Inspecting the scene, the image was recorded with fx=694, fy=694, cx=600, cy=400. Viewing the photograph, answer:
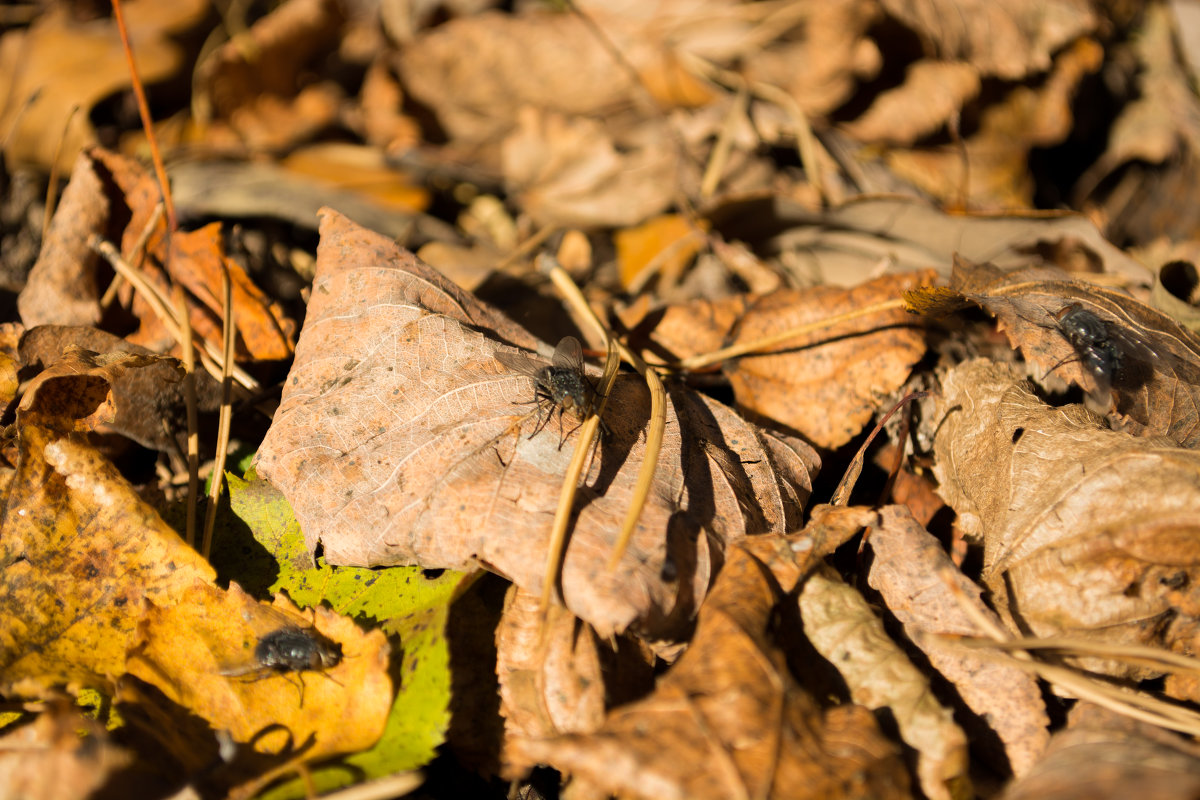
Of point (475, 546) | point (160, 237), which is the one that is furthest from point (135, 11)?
point (475, 546)

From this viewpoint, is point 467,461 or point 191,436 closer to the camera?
point 467,461

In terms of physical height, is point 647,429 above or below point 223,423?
above

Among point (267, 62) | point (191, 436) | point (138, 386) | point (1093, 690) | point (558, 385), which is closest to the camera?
point (1093, 690)

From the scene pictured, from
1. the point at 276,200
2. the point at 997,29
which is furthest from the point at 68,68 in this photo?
the point at 997,29

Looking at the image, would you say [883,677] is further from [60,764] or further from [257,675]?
[60,764]

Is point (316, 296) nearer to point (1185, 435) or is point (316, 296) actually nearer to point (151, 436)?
point (151, 436)
